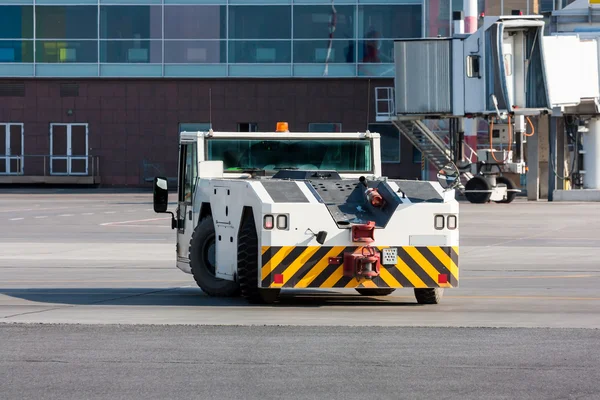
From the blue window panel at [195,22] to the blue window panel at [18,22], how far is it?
6123mm

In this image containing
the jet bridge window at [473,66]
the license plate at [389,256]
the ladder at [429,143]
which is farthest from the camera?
the ladder at [429,143]

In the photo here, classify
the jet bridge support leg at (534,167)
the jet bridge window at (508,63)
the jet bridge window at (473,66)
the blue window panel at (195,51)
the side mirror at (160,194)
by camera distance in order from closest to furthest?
the side mirror at (160,194) → the jet bridge window at (508,63) → the jet bridge window at (473,66) → the jet bridge support leg at (534,167) → the blue window panel at (195,51)

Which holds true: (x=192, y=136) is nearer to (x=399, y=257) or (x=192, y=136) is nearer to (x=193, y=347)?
(x=399, y=257)

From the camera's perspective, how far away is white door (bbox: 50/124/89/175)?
60125mm

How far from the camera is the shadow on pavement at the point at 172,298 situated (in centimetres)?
1518

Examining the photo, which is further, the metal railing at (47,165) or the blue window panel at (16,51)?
the metal railing at (47,165)

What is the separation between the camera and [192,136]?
16766 millimetres

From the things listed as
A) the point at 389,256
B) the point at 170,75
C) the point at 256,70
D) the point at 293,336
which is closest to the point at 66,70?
the point at 170,75

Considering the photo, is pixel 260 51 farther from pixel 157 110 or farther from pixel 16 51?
pixel 16 51

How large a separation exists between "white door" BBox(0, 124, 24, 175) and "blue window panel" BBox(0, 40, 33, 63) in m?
3.01

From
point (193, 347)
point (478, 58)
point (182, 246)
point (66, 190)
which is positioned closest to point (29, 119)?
point (66, 190)

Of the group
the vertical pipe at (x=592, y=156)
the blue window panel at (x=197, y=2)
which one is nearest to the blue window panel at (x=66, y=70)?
the blue window panel at (x=197, y=2)

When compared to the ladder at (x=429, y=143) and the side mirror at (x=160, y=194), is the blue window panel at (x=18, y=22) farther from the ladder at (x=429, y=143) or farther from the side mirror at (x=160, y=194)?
the side mirror at (x=160, y=194)

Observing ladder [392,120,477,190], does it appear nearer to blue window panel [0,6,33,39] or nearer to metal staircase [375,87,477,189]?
metal staircase [375,87,477,189]
